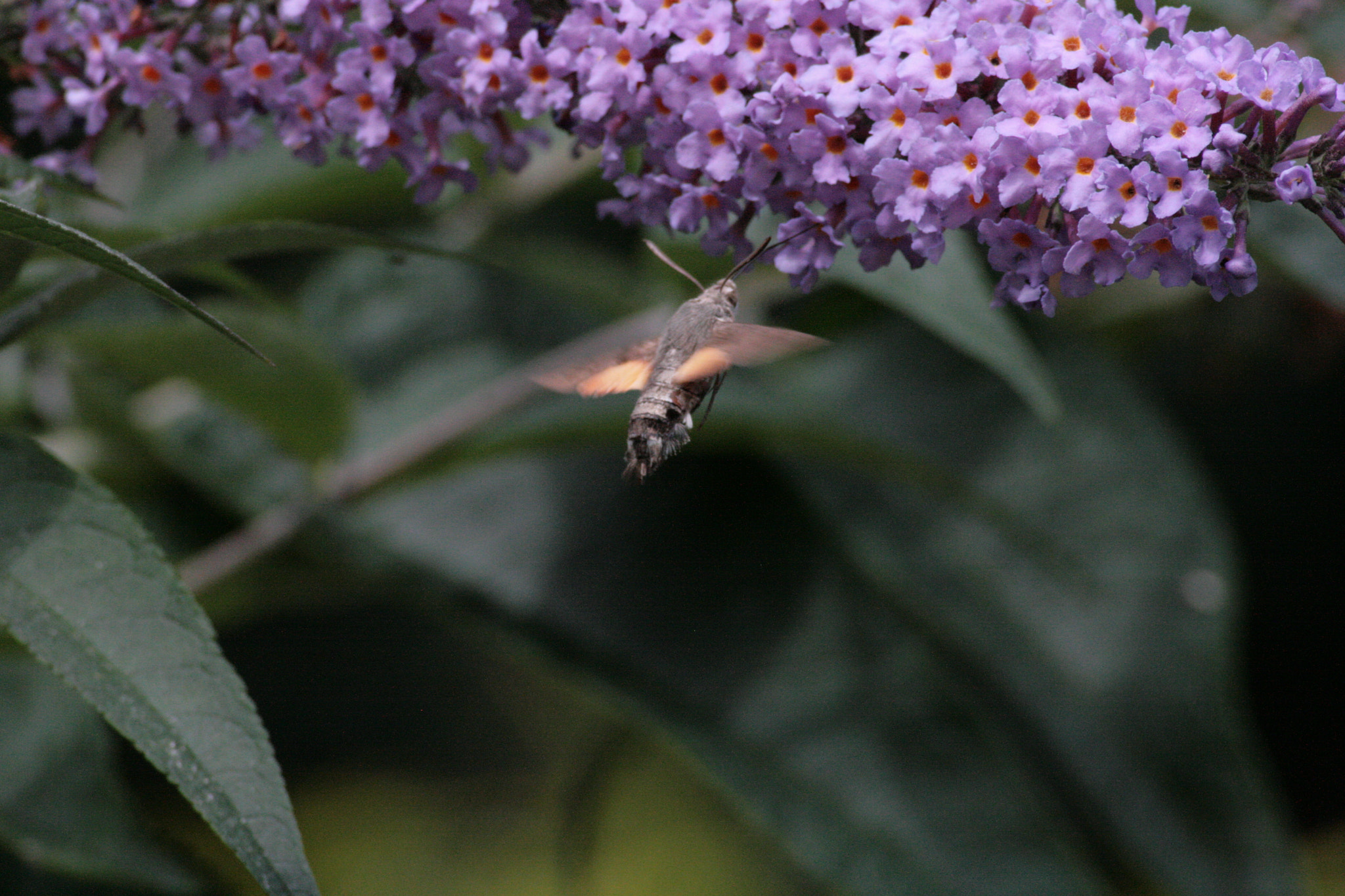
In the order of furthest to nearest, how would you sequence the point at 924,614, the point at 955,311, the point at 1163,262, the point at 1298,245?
the point at 924,614
the point at 1298,245
the point at 955,311
the point at 1163,262

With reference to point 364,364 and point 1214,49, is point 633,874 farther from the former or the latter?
point 1214,49

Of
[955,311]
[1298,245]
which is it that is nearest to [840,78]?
[955,311]

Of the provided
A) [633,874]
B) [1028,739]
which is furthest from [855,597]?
[633,874]

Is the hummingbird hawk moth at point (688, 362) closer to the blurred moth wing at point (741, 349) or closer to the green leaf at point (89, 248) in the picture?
the blurred moth wing at point (741, 349)

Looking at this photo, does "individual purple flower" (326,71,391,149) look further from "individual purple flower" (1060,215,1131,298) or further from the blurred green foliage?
"individual purple flower" (1060,215,1131,298)

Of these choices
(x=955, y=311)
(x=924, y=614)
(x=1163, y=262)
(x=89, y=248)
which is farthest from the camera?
(x=924, y=614)

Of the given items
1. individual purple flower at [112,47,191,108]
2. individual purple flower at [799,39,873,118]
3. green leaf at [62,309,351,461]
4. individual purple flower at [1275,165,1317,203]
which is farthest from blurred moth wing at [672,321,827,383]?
green leaf at [62,309,351,461]

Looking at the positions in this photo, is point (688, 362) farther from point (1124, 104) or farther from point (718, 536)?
point (718, 536)
